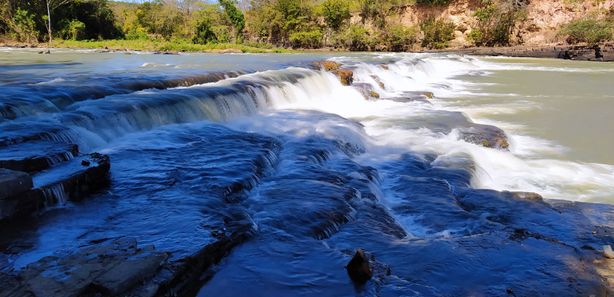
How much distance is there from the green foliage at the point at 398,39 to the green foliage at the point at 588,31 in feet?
41.6

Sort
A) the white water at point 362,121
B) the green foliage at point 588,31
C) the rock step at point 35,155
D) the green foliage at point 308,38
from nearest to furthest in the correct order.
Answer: the rock step at point 35,155 < the white water at point 362,121 < the green foliage at point 588,31 < the green foliage at point 308,38

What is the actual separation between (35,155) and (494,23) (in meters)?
44.5

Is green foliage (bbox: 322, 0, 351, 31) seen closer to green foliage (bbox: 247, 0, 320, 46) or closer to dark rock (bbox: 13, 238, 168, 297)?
green foliage (bbox: 247, 0, 320, 46)

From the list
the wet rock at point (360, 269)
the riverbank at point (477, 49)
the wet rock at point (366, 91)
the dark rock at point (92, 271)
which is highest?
the riverbank at point (477, 49)

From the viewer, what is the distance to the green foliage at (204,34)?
46691 mm

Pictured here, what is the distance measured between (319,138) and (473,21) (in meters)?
41.8

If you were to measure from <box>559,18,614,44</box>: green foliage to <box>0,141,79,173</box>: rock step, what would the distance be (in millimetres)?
40652

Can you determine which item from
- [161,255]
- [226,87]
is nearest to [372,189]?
[161,255]

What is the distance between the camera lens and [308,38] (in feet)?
159

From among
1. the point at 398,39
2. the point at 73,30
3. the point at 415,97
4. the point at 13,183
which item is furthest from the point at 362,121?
the point at 73,30

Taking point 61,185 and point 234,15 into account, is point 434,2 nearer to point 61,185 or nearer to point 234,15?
point 234,15

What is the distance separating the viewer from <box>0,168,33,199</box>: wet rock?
430cm

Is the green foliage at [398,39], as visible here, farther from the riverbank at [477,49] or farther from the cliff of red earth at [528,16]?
the riverbank at [477,49]

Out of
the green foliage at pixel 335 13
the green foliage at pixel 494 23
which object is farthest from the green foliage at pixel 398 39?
the green foliage at pixel 494 23
